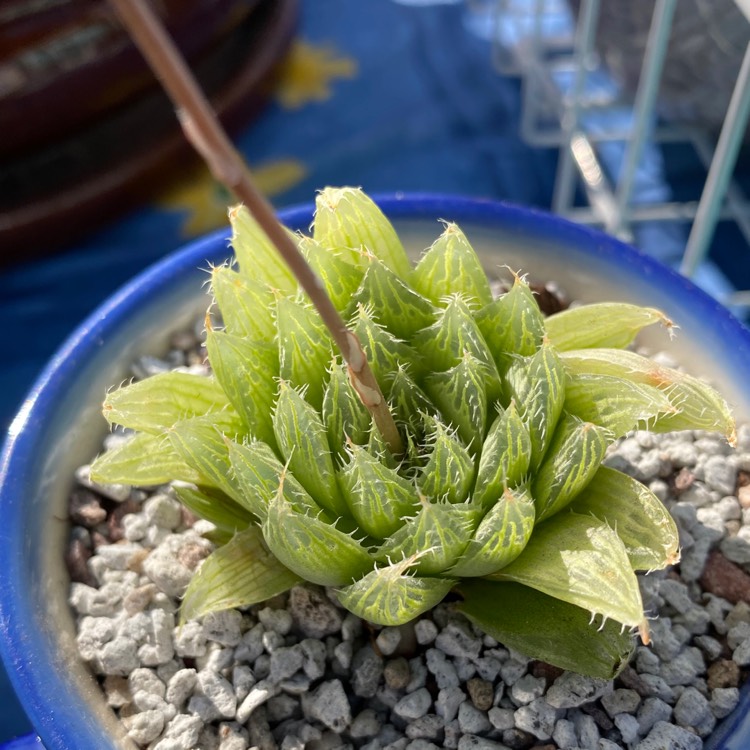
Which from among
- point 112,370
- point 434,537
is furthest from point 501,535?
point 112,370

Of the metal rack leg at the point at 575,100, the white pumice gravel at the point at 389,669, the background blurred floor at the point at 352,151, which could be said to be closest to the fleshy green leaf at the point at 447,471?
the white pumice gravel at the point at 389,669

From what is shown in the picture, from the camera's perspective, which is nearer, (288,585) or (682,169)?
(288,585)

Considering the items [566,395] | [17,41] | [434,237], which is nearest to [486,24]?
[17,41]

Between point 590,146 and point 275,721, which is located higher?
point 590,146

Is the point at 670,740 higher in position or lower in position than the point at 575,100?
lower

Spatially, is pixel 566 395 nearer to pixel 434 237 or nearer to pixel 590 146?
pixel 434 237

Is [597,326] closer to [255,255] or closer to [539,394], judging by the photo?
[539,394]

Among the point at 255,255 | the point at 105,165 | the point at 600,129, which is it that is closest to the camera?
the point at 255,255
